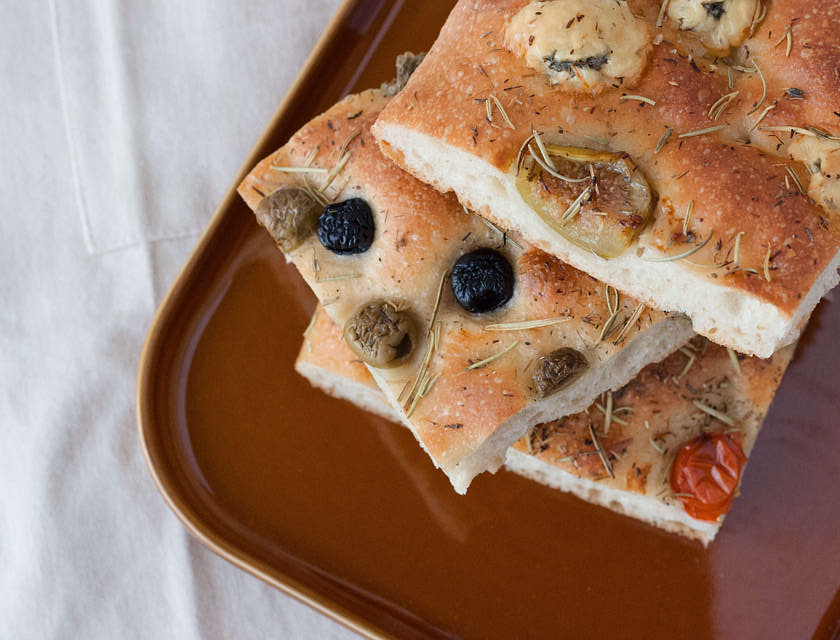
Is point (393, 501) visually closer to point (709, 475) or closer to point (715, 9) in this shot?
point (709, 475)

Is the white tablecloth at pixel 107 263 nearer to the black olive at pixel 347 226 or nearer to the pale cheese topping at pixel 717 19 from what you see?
the black olive at pixel 347 226

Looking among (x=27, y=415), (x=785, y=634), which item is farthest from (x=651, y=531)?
(x=27, y=415)

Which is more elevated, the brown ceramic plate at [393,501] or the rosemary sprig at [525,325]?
the rosemary sprig at [525,325]

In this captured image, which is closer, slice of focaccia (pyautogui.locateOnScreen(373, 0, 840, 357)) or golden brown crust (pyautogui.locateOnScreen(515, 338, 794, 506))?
slice of focaccia (pyautogui.locateOnScreen(373, 0, 840, 357))

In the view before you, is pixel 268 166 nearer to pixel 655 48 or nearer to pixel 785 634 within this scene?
pixel 655 48

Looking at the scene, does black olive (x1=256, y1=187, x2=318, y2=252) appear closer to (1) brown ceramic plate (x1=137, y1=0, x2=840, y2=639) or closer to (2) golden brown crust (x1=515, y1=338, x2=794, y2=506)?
(1) brown ceramic plate (x1=137, y1=0, x2=840, y2=639)

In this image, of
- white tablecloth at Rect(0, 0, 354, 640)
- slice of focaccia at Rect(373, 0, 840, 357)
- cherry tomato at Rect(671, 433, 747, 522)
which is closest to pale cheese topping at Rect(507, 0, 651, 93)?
slice of focaccia at Rect(373, 0, 840, 357)

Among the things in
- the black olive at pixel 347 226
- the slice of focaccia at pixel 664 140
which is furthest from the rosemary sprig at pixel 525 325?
the black olive at pixel 347 226

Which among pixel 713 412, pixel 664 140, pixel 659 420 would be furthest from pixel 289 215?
pixel 713 412
